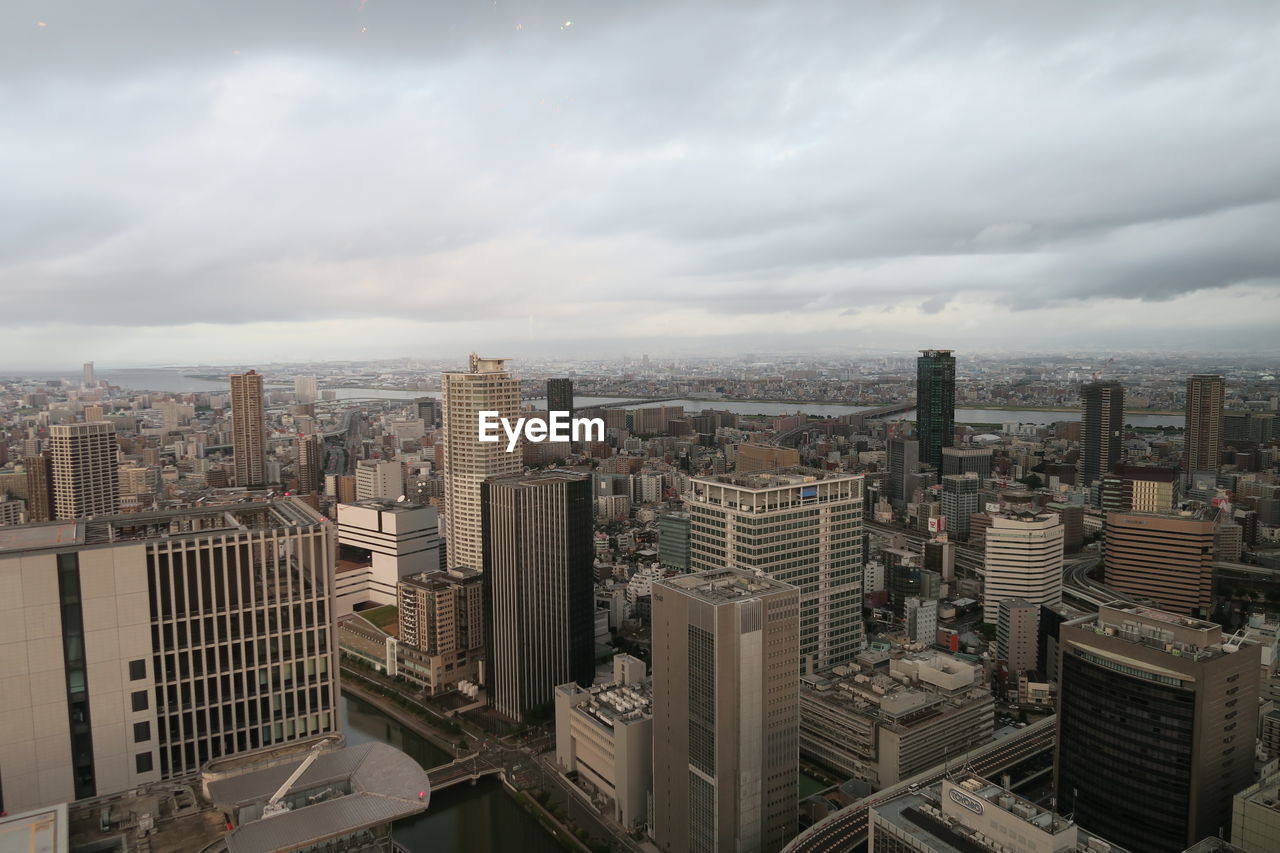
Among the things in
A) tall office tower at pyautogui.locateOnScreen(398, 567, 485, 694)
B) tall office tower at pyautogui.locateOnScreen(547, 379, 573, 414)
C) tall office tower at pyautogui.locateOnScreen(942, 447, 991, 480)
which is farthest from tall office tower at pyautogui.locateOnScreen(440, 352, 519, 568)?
tall office tower at pyautogui.locateOnScreen(942, 447, 991, 480)

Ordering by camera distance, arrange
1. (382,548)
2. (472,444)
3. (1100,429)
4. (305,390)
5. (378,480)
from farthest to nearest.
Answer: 1. (1100,429)
2. (305,390)
3. (378,480)
4. (382,548)
5. (472,444)

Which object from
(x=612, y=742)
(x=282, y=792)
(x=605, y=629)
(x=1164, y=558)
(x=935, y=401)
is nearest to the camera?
(x=282, y=792)

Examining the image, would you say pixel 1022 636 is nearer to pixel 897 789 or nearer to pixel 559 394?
pixel 897 789

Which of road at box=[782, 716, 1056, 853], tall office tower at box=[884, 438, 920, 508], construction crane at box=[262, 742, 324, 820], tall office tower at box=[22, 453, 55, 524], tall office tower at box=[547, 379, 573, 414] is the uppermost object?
tall office tower at box=[547, 379, 573, 414]

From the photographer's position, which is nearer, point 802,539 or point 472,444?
point 802,539

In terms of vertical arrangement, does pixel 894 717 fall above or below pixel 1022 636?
above

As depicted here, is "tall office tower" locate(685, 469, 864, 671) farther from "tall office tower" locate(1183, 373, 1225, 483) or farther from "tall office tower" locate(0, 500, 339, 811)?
Result: "tall office tower" locate(1183, 373, 1225, 483)

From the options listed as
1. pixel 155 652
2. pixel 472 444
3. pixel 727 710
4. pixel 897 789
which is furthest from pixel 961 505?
pixel 155 652
